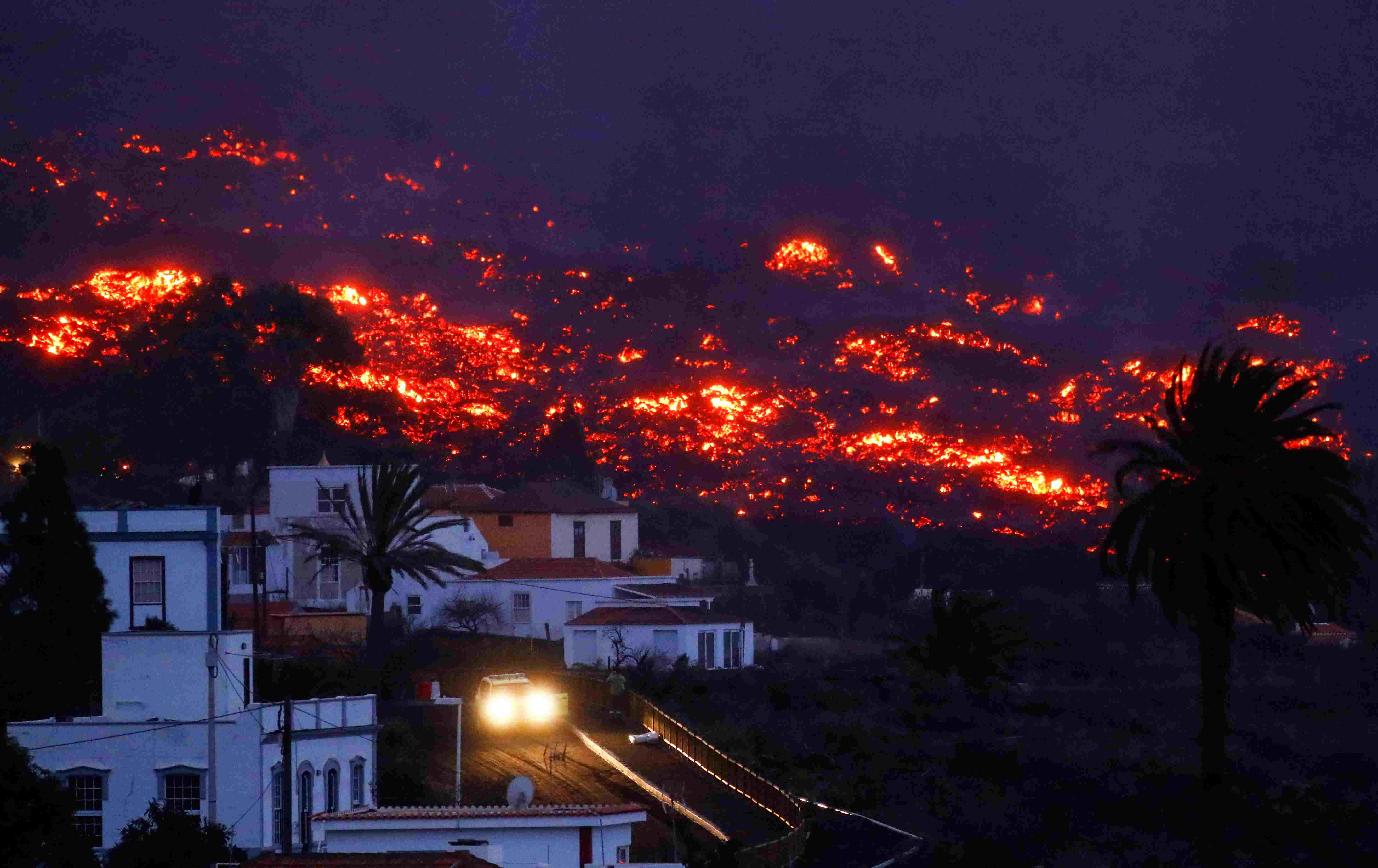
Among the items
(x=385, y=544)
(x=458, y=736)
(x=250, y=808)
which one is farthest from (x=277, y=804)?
(x=385, y=544)

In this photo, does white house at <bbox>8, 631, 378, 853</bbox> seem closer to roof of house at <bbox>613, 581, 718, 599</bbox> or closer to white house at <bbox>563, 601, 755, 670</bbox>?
white house at <bbox>563, 601, 755, 670</bbox>

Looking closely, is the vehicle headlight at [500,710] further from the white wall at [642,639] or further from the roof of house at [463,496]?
the roof of house at [463,496]

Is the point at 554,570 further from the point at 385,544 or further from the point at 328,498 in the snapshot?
the point at 385,544

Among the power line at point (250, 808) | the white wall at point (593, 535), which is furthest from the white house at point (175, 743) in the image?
the white wall at point (593, 535)

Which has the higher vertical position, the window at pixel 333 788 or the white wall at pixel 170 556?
the white wall at pixel 170 556

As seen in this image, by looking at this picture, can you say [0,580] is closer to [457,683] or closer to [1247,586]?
[457,683]

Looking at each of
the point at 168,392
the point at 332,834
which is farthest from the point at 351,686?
the point at 168,392

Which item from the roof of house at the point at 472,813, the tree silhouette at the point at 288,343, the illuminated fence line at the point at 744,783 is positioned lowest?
the illuminated fence line at the point at 744,783
